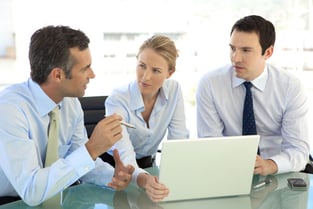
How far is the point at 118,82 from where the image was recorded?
13.7 feet

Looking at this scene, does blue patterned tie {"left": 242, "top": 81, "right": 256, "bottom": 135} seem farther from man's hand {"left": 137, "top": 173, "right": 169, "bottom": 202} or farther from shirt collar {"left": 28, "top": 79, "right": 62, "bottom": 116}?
shirt collar {"left": 28, "top": 79, "right": 62, "bottom": 116}

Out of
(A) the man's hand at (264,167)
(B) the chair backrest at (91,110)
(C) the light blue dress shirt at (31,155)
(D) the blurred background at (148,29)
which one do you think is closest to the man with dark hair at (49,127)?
(C) the light blue dress shirt at (31,155)

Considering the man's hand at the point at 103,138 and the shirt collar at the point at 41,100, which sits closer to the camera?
the man's hand at the point at 103,138

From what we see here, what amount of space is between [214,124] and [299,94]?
0.46 metres

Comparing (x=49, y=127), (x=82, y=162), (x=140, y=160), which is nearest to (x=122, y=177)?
(x=82, y=162)

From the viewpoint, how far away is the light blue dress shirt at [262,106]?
88.0 inches

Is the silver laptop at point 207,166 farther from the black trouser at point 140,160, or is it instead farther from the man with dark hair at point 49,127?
the black trouser at point 140,160

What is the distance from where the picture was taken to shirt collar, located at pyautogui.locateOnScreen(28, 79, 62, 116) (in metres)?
1.65

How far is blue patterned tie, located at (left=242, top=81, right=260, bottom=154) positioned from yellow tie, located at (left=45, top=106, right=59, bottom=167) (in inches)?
39.7

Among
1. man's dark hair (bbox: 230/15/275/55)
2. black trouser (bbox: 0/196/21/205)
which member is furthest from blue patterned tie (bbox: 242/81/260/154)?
black trouser (bbox: 0/196/21/205)

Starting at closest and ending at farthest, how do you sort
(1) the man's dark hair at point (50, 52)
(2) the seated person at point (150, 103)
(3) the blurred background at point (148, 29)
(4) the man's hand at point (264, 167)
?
1. (1) the man's dark hair at point (50, 52)
2. (4) the man's hand at point (264, 167)
3. (2) the seated person at point (150, 103)
4. (3) the blurred background at point (148, 29)

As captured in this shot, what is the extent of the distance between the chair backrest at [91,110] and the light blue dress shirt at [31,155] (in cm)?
59

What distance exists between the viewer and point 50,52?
164 centimetres

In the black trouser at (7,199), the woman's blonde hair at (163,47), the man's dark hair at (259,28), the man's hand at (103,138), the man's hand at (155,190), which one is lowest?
the black trouser at (7,199)
